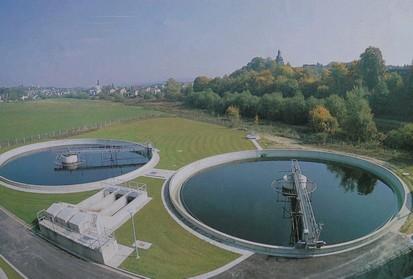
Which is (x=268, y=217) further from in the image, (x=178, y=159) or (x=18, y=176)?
(x=18, y=176)

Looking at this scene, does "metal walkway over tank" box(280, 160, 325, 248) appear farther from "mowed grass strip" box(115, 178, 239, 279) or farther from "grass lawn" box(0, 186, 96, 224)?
"grass lawn" box(0, 186, 96, 224)

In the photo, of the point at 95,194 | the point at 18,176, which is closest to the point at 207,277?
the point at 95,194

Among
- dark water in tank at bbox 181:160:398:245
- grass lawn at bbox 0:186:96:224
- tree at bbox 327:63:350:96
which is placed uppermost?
tree at bbox 327:63:350:96

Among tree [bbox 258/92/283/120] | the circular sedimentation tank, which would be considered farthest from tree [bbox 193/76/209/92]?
the circular sedimentation tank

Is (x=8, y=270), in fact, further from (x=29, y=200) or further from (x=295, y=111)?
(x=295, y=111)

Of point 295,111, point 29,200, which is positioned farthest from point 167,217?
point 295,111

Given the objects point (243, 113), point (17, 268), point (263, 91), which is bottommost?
point (17, 268)
